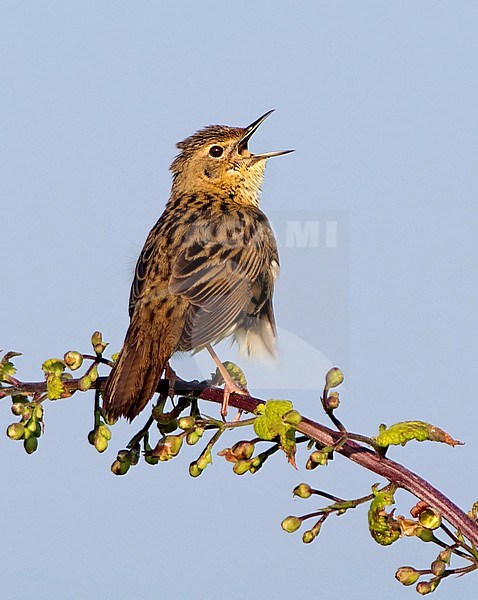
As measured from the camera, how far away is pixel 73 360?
331 cm

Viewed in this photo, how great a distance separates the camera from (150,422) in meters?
3.47

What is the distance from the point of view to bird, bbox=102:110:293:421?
13.4ft

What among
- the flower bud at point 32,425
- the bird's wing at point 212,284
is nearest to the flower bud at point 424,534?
the flower bud at point 32,425

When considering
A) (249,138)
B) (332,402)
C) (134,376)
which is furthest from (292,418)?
(249,138)

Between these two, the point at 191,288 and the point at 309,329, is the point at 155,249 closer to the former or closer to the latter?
the point at 191,288

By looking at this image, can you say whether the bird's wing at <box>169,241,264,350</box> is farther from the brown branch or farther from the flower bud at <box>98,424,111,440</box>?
the brown branch

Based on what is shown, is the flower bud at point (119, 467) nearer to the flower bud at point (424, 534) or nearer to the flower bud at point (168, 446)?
the flower bud at point (168, 446)

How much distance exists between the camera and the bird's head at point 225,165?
6.11 meters

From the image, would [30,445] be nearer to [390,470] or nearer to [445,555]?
[390,470]

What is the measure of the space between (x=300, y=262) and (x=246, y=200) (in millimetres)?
2095

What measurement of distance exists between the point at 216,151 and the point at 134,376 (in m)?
2.77

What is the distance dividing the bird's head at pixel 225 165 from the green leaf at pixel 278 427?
3.32 meters

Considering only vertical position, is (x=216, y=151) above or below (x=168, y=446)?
above

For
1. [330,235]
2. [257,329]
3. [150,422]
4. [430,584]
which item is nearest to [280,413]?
[430,584]
